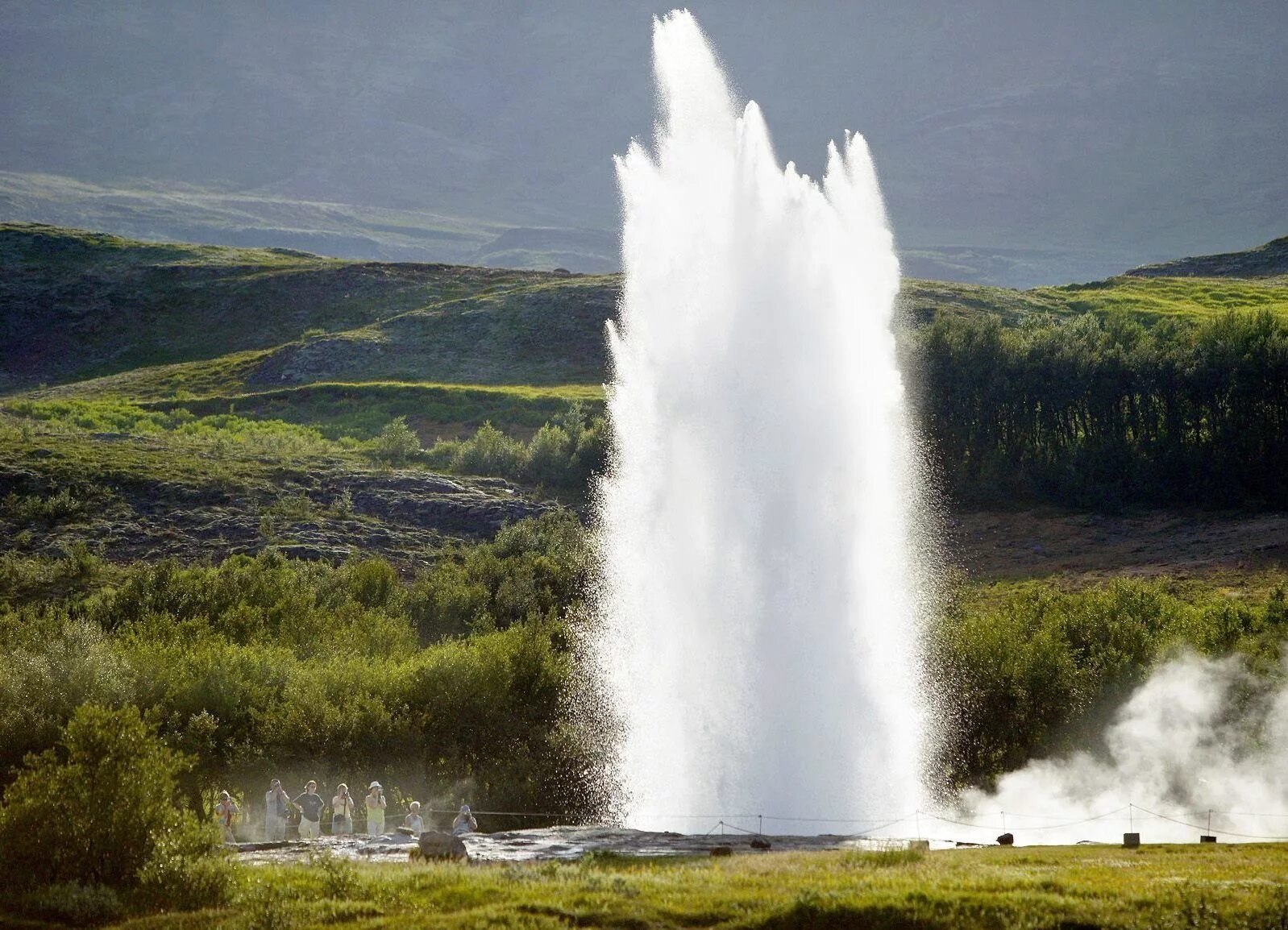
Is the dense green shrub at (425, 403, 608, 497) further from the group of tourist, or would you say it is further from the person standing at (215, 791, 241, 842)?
the person standing at (215, 791, 241, 842)

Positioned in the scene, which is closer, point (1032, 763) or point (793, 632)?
point (793, 632)

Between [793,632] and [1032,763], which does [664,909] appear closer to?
[793,632]

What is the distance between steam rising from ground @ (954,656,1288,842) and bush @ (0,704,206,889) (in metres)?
20.5

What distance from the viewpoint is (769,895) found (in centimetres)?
2125

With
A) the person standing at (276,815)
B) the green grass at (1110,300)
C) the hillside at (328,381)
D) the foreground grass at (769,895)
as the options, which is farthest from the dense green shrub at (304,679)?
the green grass at (1110,300)

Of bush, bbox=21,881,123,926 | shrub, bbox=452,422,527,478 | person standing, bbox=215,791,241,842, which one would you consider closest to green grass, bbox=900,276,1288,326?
shrub, bbox=452,422,527,478

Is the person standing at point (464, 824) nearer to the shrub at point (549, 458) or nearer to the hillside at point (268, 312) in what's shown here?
the shrub at point (549, 458)

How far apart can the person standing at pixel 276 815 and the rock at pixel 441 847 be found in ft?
24.6

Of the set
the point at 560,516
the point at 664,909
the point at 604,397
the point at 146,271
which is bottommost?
the point at 664,909

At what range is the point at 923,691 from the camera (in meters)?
40.1

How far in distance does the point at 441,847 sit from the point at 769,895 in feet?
26.2

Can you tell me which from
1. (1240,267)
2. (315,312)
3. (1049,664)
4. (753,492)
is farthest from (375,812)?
(1240,267)

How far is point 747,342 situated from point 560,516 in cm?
3392

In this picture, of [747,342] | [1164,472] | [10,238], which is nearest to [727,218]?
[747,342]
